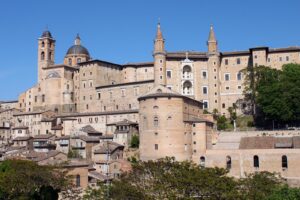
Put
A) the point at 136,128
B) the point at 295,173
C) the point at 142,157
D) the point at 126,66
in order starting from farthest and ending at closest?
1. the point at 126,66
2. the point at 136,128
3. the point at 142,157
4. the point at 295,173

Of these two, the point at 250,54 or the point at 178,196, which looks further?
the point at 250,54

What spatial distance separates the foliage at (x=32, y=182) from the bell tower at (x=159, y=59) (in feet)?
121

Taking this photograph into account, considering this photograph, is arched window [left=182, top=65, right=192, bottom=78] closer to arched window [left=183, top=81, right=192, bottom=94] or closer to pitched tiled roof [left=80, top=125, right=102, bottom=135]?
arched window [left=183, top=81, right=192, bottom=94]

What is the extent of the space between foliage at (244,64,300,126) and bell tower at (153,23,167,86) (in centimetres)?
1588

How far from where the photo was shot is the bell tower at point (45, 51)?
10056cm

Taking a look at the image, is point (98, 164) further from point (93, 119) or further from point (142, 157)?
point (93, 119)

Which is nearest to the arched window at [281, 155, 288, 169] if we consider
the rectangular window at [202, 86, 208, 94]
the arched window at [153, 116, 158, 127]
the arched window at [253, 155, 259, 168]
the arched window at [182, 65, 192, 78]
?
the arched window at [253, 155, 259, 168]

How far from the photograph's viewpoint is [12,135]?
8612cm

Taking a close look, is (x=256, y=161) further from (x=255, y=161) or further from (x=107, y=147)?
(x=107, y=147)

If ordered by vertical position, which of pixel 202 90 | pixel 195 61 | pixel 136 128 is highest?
pixel 195 61

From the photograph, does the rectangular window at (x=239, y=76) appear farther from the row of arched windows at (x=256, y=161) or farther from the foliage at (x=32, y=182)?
the foliage at (x=32, y=182)

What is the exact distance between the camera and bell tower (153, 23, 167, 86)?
8025cm

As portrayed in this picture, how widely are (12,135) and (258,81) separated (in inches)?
1800

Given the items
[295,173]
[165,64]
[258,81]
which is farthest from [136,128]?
[295,173]
